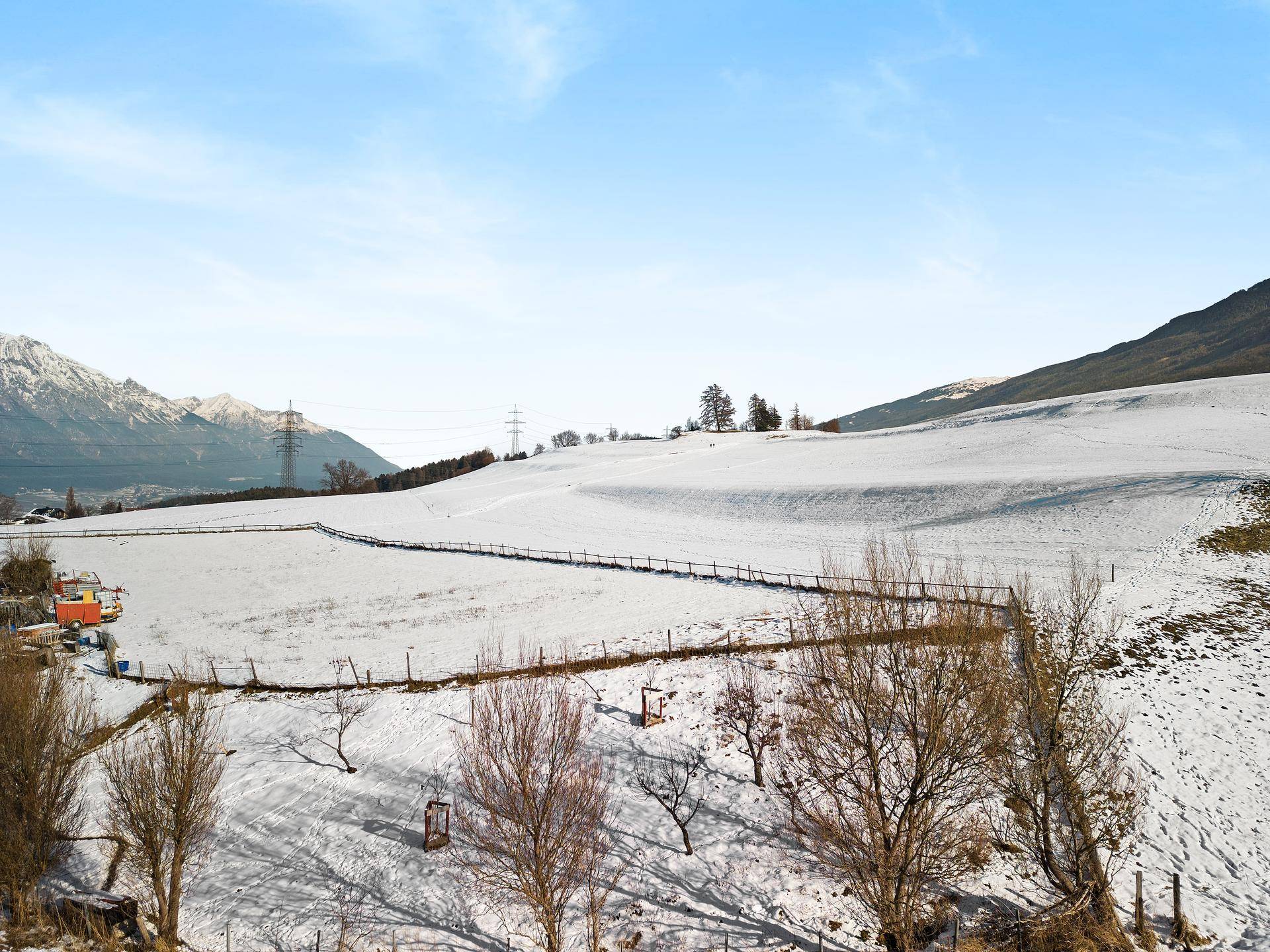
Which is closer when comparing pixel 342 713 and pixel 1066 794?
pixel 1066 794

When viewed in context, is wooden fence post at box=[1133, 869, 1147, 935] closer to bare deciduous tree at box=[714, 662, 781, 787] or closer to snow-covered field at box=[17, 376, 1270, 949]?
snow-covered field at box=[17, 376, 1270, 949]

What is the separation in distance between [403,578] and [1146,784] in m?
48.8

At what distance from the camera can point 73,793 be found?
775 inches

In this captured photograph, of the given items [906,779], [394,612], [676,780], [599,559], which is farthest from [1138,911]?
[599,559]

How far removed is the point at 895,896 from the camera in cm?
1416

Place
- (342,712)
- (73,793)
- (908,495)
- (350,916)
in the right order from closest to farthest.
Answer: (350,916) < (73,793) < (342,712) < (908,495)

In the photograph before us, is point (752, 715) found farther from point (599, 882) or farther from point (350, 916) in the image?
point (350, 916)

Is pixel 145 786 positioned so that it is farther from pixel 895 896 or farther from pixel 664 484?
pixel 664 484

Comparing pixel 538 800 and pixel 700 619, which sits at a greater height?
pixel 538 800

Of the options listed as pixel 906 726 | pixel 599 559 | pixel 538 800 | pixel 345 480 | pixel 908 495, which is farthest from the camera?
pixel 345 480

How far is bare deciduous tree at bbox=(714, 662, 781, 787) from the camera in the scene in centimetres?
2230

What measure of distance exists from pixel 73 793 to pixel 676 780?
19.1 meters

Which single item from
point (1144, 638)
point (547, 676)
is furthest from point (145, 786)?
point (1144, 638)

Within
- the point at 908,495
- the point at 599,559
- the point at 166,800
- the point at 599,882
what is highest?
the point at 908,495
